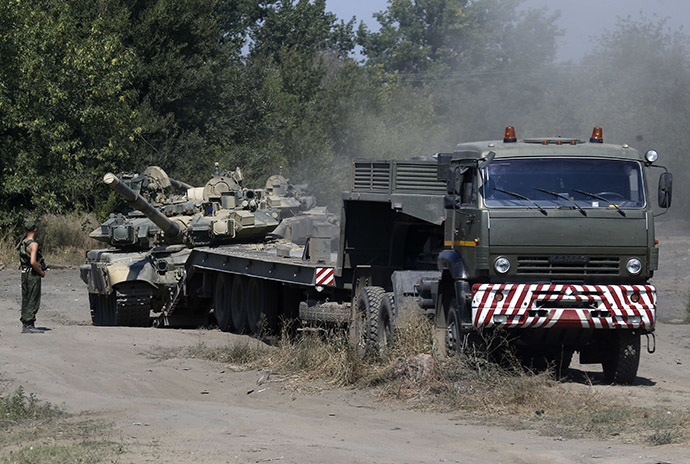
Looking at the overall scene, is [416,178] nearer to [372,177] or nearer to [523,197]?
[372,177]

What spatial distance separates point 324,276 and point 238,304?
3.78 meters

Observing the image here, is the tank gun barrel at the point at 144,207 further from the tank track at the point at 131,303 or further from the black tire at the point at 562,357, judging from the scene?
the black tire at the point at 562,357

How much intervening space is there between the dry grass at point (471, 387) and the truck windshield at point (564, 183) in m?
1.58

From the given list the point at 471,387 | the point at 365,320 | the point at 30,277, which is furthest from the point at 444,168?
the point at 30,277

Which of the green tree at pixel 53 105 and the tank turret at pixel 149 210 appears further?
the green tree at pixel 53 105

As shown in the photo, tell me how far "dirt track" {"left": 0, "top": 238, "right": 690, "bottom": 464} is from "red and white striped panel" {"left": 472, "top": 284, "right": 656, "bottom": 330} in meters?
0.68

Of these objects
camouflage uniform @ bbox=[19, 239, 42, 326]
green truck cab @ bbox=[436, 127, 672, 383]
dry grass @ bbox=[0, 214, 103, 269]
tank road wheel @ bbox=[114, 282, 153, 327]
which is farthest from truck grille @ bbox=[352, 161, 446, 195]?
dry grass @ bbox=[0, 214, 103, 269]

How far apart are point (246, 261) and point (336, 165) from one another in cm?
2934

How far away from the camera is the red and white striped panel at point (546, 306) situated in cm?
1088

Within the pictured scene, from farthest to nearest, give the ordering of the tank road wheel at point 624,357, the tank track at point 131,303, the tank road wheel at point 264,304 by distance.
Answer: the tank track at point 131,303, the tank road wheel at point 264,304, the tank road wheel at point 624,357

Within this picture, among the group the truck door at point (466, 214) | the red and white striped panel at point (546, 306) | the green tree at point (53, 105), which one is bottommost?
the red and white striped panel at point (546, 306)

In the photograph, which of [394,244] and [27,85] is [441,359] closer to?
[394,244]

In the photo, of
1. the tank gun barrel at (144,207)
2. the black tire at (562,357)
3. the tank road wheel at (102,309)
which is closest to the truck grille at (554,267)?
the black tire at (562,357)

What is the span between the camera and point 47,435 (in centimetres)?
877
